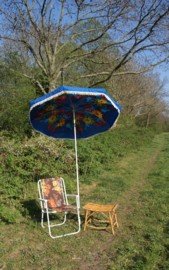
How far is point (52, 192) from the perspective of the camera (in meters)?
4.89

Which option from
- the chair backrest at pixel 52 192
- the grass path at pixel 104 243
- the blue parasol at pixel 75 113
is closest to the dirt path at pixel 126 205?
the grass path at pixel 104 243

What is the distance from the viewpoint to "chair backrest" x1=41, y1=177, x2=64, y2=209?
4.77 metres

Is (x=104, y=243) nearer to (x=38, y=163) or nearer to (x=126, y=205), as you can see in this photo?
(x=126, y=205)

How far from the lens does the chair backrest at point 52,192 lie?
477cm

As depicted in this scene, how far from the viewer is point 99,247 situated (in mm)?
3641

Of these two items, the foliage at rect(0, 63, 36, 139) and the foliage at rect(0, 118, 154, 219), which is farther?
the foliage at rect(0, 63, 36, 139)

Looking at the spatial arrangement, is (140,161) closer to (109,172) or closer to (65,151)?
(109,172)

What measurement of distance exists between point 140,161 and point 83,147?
406 centimetres

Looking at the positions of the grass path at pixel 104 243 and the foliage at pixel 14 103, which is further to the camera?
the foliage at pixel 14 103

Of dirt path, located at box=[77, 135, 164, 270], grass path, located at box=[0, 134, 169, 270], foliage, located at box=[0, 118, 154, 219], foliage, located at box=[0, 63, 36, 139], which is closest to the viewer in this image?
grass path, located at box=[0, 134, 169, 270]

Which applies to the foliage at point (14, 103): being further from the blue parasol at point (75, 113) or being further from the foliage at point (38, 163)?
the blue parasol at point (75, 113)


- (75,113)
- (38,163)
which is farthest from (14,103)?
(75,113)

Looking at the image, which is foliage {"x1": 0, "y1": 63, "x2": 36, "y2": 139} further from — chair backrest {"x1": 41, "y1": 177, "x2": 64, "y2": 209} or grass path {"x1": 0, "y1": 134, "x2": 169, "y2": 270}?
grass path {"x1": 0, "y1": 134, "x2": 169, "y2": 270}

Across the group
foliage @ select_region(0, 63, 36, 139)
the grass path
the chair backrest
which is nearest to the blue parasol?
the chair backrest
